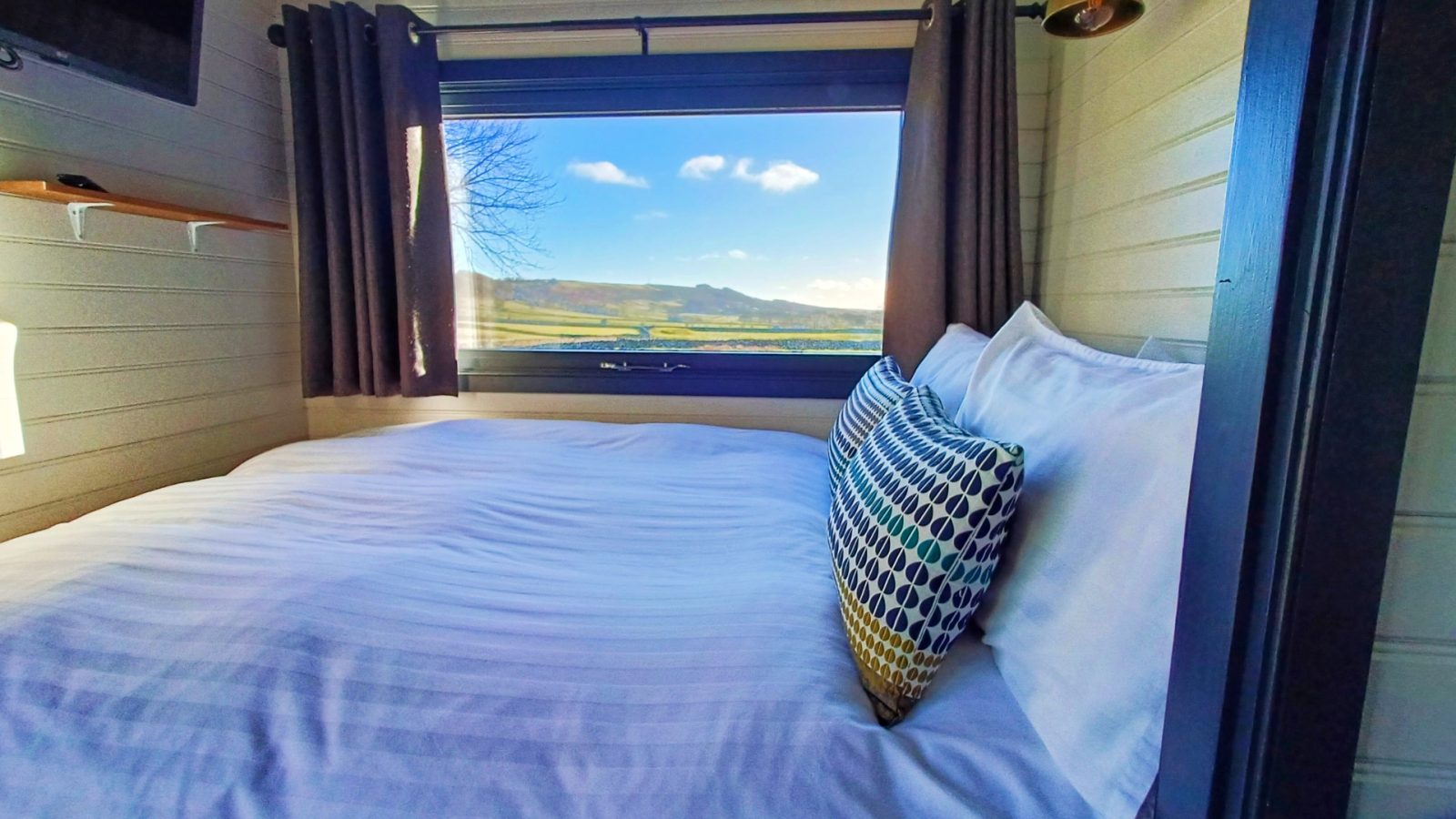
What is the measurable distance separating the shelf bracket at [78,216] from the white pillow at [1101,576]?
6.64 ft

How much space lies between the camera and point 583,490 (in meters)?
1.39

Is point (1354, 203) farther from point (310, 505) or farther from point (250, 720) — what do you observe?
point (310, 505)

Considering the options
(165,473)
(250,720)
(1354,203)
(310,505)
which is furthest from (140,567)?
(1354,203)

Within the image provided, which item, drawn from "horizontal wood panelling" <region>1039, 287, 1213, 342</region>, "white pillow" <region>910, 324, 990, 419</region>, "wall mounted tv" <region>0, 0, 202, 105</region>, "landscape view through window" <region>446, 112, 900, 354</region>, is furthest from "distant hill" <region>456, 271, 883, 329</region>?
"wall mounted tv" <region>0, 0, 202, 105</region>

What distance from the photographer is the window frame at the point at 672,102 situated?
198 centimetres

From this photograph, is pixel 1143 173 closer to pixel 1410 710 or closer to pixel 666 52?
pixel 1410 710

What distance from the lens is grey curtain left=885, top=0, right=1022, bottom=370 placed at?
5.79 feet

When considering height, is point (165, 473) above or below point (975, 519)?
below

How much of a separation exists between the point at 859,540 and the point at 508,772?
0.48 m

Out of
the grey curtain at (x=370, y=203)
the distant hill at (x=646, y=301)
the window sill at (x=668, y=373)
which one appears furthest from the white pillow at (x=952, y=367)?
the grey curtain at (x=370, y=203)

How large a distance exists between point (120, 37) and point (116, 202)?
0.39 m

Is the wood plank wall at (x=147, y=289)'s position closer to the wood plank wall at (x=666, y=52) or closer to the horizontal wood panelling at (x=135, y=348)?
the horizontal wood panelling at (x=135, y=348)

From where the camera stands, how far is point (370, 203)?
197 centimetres

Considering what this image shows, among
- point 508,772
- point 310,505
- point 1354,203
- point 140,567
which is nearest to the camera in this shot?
point 1354,203
